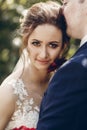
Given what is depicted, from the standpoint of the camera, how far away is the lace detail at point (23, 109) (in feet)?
11.4

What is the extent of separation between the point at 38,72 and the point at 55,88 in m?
1.11

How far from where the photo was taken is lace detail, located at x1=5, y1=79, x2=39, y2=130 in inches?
137

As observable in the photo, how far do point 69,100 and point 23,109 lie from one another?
1.19 meters

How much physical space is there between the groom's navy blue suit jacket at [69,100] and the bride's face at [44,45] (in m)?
0.92

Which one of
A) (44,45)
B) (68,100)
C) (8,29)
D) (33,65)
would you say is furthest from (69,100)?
(8,29)

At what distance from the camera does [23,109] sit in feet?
11.6

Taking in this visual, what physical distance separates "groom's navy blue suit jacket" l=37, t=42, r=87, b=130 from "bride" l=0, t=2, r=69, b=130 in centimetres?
92

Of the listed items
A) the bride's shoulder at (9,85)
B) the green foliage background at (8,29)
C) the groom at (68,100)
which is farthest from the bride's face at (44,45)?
the green foliage background at (8,29)

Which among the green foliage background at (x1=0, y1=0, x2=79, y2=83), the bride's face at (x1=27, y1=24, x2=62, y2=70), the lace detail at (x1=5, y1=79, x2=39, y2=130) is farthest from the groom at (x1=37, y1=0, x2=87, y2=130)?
the green foliage background at (x1=0, y1=0, x2=79, y2=83)

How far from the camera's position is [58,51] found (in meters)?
3.46

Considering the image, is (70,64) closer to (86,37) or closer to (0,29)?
(86,37)

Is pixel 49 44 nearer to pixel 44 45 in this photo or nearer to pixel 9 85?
pixel 44 45

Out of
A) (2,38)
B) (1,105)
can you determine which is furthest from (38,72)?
(2,38)

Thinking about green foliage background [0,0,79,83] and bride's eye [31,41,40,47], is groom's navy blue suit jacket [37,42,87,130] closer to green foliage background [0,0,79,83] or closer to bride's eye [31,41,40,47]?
bride's eye [31,41,40,47]
